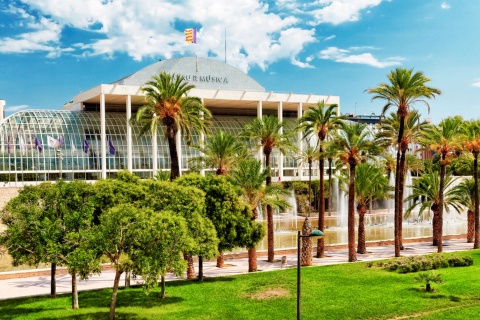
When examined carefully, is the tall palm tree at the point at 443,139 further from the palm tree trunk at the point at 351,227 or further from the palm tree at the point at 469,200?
the palm tree at the point at 469,200

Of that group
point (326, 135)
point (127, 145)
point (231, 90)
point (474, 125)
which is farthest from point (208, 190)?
point (231, 90)

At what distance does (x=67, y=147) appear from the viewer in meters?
67.4

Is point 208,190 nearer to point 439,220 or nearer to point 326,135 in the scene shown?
point 326,135

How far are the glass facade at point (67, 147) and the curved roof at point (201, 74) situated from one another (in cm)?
816

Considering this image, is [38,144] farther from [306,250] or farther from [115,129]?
[306,250]

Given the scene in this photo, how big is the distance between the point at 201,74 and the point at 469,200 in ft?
159

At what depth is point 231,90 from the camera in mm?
79750

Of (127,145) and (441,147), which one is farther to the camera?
(127,145)

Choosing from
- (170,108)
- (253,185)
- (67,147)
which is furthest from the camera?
(67,147)

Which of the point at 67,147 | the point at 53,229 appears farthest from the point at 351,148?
the point at 67,147

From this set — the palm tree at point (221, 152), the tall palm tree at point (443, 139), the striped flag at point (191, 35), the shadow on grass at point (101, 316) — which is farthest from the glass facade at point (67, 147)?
the shadow on grass at point (101, 316)

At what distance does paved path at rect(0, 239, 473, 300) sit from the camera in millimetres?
27297

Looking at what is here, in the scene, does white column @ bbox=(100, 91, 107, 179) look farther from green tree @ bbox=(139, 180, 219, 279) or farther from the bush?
the bush

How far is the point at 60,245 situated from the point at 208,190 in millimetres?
9984
